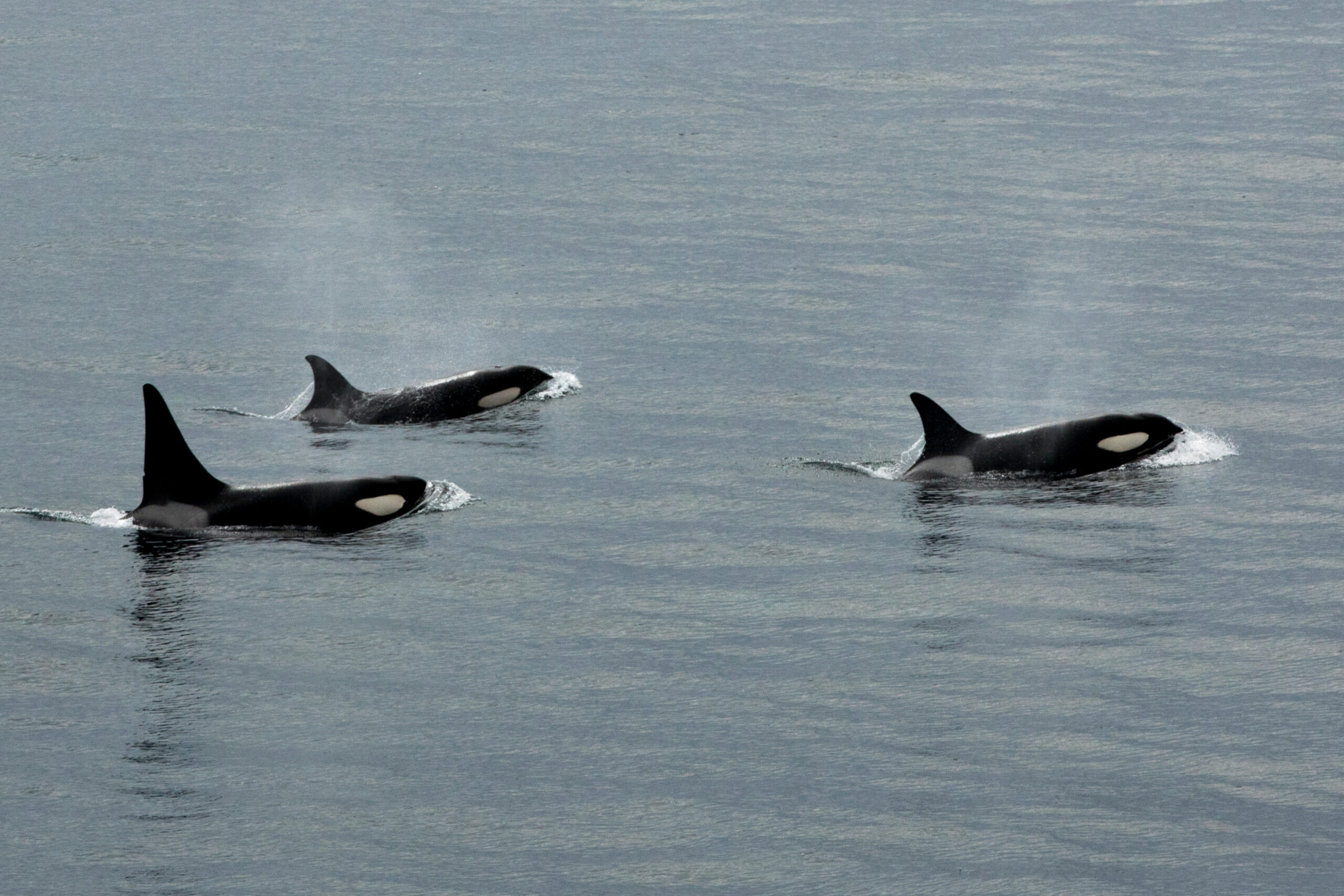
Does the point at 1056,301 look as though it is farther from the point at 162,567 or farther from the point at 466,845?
the point at 466,845

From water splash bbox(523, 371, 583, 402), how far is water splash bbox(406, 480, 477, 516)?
3.81 m

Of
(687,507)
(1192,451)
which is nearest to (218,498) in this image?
(687,507)

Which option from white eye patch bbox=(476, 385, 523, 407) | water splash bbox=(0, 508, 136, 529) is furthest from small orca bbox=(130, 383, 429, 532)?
white eye patch bbox=(476, 385, 523, 407)

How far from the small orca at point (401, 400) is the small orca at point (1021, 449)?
5431mm

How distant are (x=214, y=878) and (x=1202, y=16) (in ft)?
153

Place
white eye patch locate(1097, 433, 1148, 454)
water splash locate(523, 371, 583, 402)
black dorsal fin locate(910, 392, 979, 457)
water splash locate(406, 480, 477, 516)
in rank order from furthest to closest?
water splash locate(523, 371, 583, 402) → white eye patch locate(1097, 433, 1148, 454) → black dorsal fin locate(910, 392, 979, 457) → water splash locate(406, 480, 477, 516)

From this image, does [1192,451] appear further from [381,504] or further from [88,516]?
[88,516]

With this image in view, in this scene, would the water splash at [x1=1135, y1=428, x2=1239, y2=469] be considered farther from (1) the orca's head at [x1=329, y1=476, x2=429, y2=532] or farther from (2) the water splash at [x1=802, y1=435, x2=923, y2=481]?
(1) the orca's head at [x1=329, y1=476, x2=429, y2=532]

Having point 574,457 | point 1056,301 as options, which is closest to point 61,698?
point 574,457

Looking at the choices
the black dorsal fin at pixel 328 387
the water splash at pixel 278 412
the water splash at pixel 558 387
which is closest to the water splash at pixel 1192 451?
the water splash at pixel 558 387

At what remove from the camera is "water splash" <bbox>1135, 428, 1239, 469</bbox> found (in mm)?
19484

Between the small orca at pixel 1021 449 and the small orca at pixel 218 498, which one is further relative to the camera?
the small orca at pixel 1021 449

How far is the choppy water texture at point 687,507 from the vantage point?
468 inches

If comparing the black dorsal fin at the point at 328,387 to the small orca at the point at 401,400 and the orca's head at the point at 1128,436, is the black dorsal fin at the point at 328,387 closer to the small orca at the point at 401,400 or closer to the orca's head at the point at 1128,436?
the small orca at the point at 401,400
